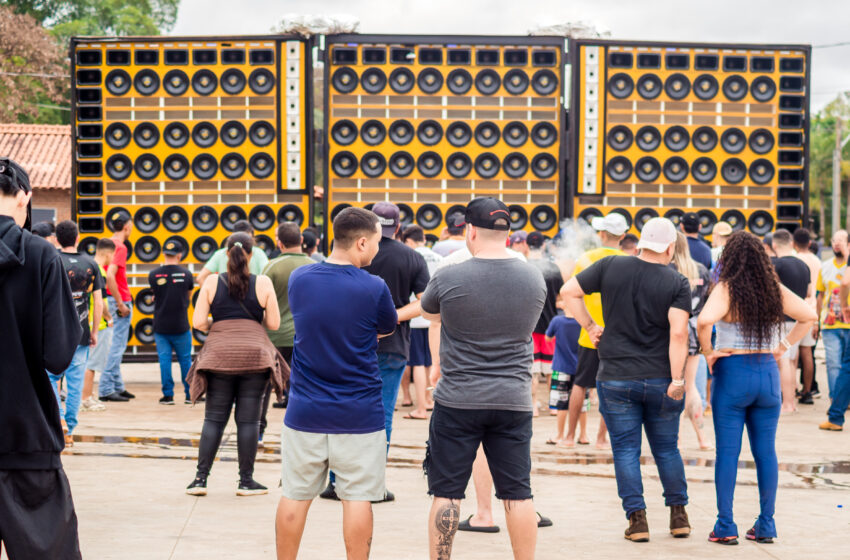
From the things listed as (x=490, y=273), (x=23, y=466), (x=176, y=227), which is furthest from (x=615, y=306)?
(x=176, y=227)

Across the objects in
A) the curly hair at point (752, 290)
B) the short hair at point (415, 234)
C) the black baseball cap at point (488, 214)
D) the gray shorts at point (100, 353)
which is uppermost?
the black baseball cap at point (488, 214)

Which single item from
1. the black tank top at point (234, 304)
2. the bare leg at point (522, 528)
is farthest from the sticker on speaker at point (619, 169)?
the bare leg at point (522, 528)

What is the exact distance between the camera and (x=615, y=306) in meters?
5.43

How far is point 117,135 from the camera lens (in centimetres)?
1226

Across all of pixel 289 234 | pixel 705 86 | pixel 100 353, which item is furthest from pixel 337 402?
pixel 705 86

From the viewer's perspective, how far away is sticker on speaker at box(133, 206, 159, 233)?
12.3m

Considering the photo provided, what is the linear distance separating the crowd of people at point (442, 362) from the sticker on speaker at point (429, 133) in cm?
406

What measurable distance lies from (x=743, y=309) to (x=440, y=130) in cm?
729

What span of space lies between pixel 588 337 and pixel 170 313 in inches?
189

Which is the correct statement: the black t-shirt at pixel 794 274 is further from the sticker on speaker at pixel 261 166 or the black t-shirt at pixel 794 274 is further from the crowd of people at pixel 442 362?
the sticker on speaker at pixel 261 166

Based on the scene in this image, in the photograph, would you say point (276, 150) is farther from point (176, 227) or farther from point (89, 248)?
point (89, 248)

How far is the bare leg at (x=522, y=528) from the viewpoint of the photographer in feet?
14.3

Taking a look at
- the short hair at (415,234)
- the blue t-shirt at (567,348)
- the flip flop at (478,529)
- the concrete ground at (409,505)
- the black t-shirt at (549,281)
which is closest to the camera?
the concrete ground at (409,505)

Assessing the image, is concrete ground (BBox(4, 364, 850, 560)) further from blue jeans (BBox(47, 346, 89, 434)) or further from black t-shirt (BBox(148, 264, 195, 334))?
black t-shirt (BBox(148, 264, 195, 334))
